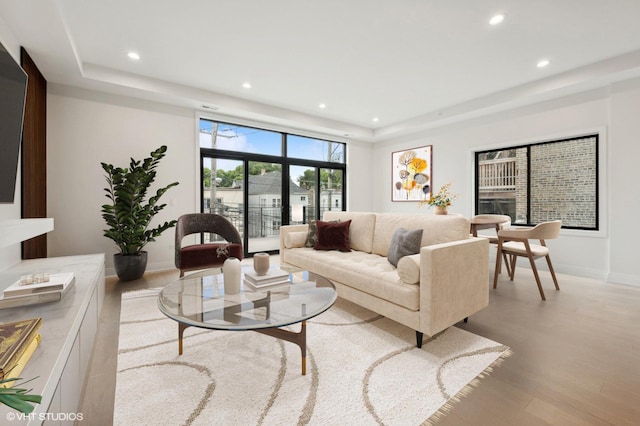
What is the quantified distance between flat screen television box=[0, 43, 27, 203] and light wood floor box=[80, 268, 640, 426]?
4.23 feet

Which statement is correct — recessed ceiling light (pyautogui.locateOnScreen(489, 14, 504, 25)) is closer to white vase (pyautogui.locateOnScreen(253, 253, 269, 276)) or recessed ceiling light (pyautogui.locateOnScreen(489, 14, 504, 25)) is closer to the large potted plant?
white vase (pyautogui.locateOnScreen(253, 253, 269, 276))

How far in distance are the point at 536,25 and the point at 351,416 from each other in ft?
11.9

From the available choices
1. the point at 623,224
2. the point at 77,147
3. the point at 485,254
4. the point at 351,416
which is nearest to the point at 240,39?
the point at 77,147

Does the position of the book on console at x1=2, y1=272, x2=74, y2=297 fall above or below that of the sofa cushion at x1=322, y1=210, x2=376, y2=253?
below

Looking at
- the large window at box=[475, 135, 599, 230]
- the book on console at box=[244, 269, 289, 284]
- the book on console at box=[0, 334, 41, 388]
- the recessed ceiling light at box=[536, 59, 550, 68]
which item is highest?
the recessed ceiling light at box=[536, 59, 550, 68]

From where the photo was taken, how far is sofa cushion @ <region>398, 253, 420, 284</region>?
6.45 ft

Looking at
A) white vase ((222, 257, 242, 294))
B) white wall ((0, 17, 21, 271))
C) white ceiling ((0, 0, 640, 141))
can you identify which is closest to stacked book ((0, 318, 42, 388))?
white vase ((222, 257, 242, 294))

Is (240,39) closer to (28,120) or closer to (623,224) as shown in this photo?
(28,120)

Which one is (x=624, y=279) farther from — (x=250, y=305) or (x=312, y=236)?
(x=250, y=305)

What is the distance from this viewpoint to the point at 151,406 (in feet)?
4.64

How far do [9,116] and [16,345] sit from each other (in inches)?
67.7

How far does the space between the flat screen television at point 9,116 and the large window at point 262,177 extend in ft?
8.76

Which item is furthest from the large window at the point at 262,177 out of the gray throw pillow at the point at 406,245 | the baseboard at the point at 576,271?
the baseboard at the point at 576,271

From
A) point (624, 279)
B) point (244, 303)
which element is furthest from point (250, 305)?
point (624, 279)
